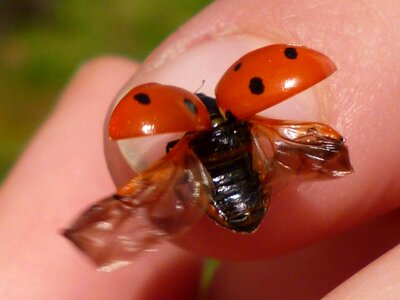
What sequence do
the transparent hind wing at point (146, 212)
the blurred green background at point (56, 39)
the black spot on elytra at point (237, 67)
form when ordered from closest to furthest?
the transparent hind wing at point (146, 212)
the black spot on elytra at point (237, 67)
the blurred green background at point (56, 39)

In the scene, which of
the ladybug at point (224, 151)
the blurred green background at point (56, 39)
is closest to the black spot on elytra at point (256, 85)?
the ladybug at point (224, 151)

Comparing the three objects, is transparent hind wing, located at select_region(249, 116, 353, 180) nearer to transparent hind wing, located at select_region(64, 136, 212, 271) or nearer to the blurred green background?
transparent hind wing, located at select_region(64, 136, 212, 271)

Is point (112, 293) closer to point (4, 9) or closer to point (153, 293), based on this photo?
point (153, 293)

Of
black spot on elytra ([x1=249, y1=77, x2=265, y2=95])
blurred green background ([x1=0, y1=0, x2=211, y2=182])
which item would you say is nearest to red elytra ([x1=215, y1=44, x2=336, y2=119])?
black spot on elytra ([x1=249, y1=77, x2=265, y2=95])

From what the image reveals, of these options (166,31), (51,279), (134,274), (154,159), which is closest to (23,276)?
(51,279)

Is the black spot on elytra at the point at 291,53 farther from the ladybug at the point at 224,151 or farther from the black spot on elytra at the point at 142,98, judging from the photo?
the black spot on elytra at the point at 142,98

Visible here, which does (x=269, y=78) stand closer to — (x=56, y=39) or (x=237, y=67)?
(x=237, y=67)

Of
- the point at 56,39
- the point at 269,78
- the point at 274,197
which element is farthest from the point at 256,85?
the point at 56,39
